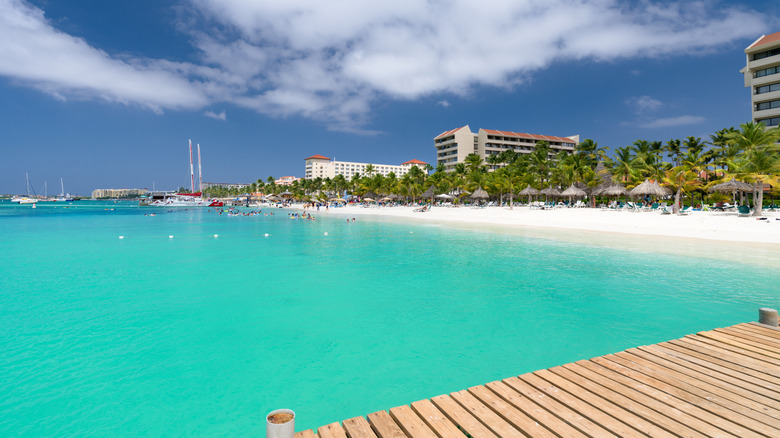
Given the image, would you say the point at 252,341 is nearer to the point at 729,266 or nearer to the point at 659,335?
the point at 659,335

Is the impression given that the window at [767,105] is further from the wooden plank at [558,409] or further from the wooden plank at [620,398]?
the wooden plank at [558,409]

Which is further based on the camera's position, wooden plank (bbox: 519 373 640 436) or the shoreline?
the shoreline

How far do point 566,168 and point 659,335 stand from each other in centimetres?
5495

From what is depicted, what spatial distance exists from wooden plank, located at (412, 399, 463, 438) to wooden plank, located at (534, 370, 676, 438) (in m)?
1.35

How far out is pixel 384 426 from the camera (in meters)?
3.39

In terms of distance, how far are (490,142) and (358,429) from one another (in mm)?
115326

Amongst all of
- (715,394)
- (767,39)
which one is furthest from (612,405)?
(767,39)

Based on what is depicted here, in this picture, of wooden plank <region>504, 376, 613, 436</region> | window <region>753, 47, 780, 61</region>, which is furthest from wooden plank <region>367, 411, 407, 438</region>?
window <region>753, 47, 780, 61</region>

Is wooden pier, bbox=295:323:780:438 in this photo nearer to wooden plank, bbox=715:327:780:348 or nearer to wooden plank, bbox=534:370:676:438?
wooden plank, bbox=534:370:676:438

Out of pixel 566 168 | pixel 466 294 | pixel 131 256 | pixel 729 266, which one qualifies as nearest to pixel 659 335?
pixel 466 294

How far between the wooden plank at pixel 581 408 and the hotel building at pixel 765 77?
67.6m

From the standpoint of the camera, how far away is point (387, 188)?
323 ft

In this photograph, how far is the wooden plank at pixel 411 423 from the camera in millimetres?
3244

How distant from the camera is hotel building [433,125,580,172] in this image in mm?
111625
